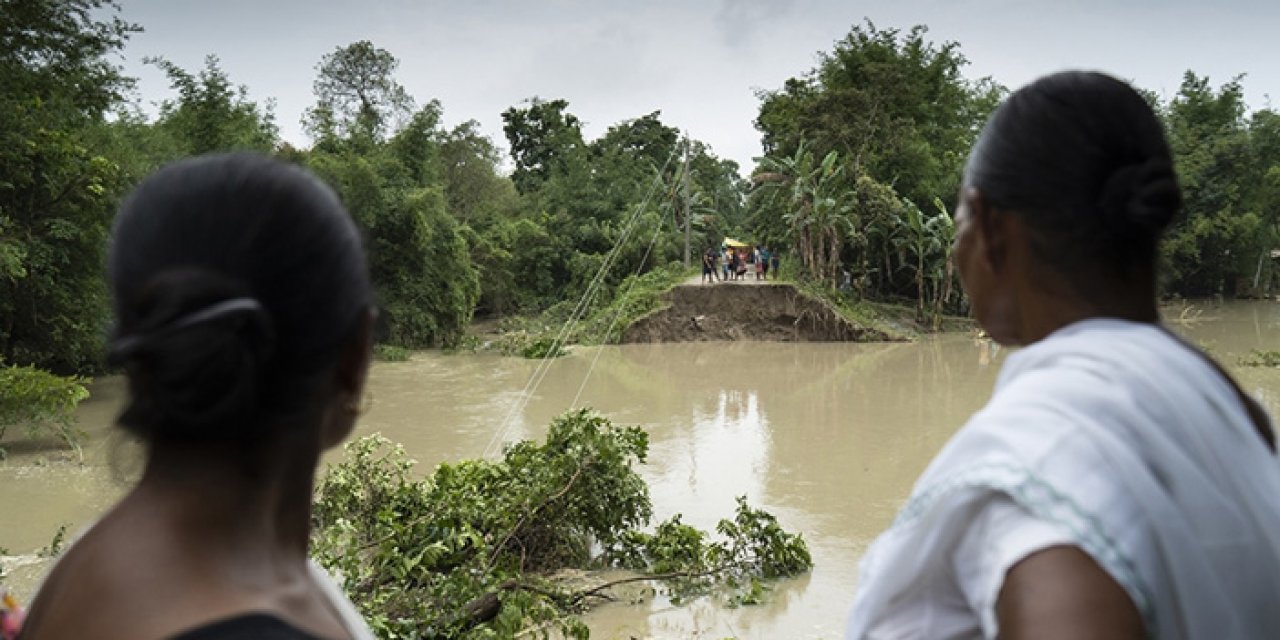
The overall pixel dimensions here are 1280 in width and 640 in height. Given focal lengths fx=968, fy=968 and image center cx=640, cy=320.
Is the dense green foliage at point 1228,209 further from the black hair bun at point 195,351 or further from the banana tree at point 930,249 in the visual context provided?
the black hair bun at point 195,351

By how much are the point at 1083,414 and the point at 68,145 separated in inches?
586

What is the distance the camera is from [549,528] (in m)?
6.94

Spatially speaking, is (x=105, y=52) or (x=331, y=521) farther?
(x=105, y=52)

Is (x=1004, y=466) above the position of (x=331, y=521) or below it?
above

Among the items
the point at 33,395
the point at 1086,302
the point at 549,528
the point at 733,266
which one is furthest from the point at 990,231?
the point at 733,266

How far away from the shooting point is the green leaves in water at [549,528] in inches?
245

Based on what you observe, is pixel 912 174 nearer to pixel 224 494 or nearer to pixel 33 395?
pixel 33 395

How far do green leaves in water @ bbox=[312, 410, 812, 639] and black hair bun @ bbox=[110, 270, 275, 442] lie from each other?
508 centimetres

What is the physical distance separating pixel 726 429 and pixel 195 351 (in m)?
12.8

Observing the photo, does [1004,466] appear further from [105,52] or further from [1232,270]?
[1232,270]

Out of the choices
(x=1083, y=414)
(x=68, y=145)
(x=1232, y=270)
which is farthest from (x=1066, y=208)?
(x=1232, y=270)

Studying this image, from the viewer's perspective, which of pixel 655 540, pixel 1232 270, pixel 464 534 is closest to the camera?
pixel 464 534

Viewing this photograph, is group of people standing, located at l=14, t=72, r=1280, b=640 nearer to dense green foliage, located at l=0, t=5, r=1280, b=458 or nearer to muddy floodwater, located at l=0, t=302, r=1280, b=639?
muddy floodwater, located at l=0, t=302, r=1280, b=639

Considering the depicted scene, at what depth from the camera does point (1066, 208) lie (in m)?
1.16
